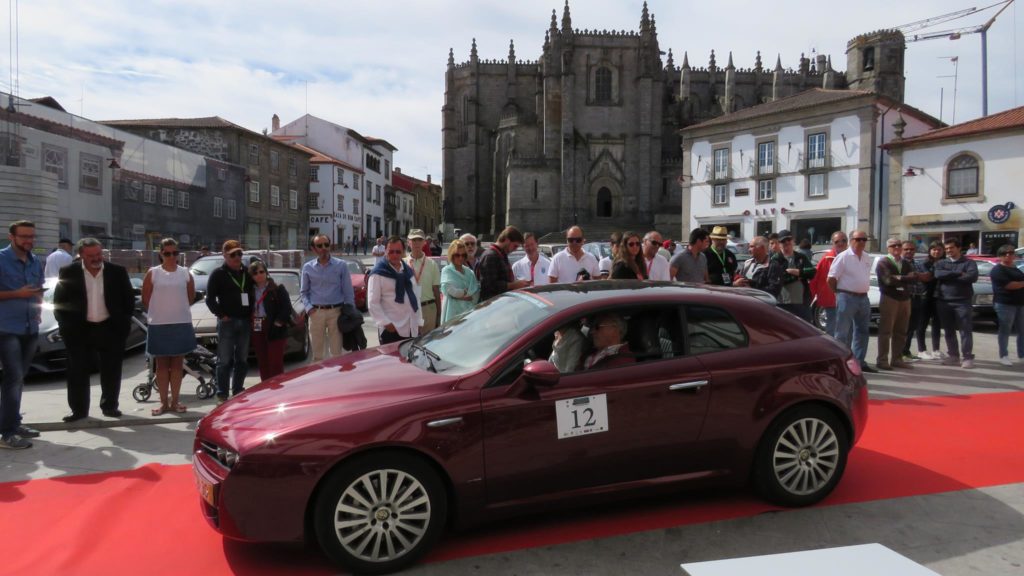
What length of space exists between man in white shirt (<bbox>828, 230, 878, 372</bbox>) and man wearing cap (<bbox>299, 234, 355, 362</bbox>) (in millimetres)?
6301

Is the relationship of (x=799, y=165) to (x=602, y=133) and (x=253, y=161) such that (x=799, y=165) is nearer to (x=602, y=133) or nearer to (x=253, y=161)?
(x=602, y=133)

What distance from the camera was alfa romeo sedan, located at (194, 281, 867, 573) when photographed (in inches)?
132

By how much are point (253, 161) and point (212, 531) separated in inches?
1859

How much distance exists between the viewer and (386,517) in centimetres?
341

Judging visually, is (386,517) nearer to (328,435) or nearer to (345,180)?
(328,435)

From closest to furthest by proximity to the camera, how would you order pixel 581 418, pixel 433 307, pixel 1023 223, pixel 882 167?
1. pixel 581 418
2. pixel 433 307
3. pixel 1023 223
4. pixel 882 167

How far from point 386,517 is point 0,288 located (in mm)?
4655

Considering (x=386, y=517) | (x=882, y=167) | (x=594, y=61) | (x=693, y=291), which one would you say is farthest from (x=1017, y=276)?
(x=594, y=61)

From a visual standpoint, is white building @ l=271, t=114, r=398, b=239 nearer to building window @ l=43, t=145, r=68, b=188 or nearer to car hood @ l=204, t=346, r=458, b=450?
building window @ l=43, t=145, r=68, b=188

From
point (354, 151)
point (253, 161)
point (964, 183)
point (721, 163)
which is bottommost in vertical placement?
point (964, 183)

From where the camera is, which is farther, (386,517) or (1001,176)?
(1001,176)

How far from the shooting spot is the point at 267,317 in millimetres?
7191

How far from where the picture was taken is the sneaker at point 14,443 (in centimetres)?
575

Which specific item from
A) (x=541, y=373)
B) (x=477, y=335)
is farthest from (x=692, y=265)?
(x=541, y=373)
